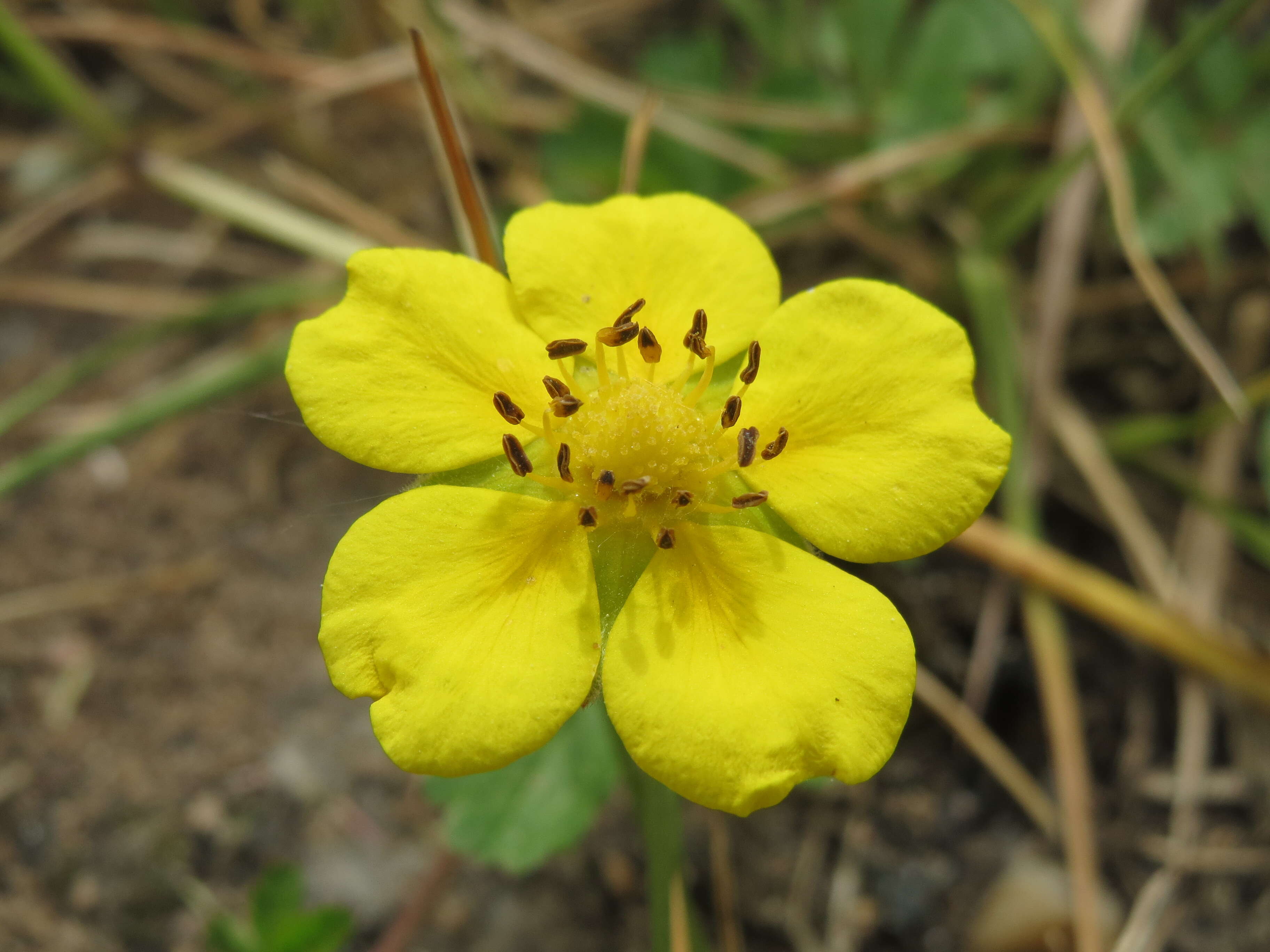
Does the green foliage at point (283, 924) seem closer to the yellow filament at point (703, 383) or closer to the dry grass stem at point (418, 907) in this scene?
the dry grass stem at point (418, 907)

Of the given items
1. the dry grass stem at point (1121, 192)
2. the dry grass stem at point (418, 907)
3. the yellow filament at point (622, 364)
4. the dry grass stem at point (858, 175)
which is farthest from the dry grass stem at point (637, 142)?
the dry grass stem at point (418, 907)

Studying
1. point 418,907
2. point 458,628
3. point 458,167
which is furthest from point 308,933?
point 458,167

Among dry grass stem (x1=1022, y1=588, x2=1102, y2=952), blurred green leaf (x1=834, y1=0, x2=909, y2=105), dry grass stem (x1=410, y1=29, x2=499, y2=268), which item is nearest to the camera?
dry grass stem (x1=410, y1=29, x2=499, y2=268)

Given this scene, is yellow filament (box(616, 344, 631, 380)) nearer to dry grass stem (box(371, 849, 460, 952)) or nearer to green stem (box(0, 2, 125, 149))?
dry grass stem (box(371, 849, 460, 952))

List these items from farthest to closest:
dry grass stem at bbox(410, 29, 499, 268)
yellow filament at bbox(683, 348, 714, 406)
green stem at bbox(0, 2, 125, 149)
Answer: green stem at bbox(0, 2, 125, 149) < dry grass stem at bbox(410, 29, 499, 268) < yellow filament at bbox(683, 348, 714, 406)

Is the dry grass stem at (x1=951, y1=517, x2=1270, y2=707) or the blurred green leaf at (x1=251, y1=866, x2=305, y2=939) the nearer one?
the blurred green leaf at (x1=251, y1=866, x2=305, y2=939)

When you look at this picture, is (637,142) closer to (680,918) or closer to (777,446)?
(777,446)

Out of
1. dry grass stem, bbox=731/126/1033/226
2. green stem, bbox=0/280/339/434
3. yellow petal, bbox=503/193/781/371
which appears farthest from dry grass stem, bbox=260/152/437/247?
yellow petal, bbox=503/193/781/371
